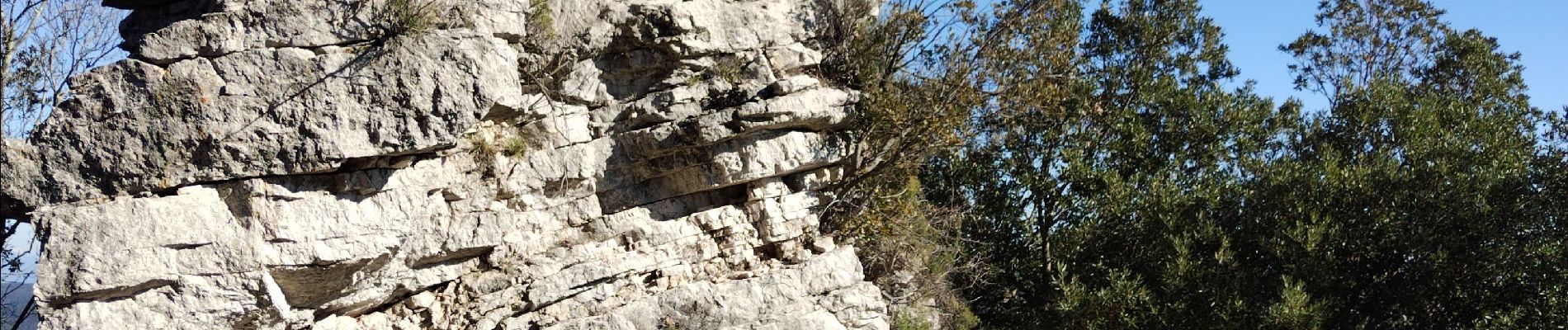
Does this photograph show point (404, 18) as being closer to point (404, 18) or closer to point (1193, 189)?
point (404, 18)

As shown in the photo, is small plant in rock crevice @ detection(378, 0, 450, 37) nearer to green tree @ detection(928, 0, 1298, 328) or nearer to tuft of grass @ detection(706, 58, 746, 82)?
tuft of grass @ detection(706, 58, 746, 82)

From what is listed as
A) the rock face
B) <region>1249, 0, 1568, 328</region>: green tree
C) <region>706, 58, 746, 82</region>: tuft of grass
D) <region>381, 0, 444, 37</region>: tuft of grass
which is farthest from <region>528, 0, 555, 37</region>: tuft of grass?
<region>1249, 0, 1568, 328</region>: green tree

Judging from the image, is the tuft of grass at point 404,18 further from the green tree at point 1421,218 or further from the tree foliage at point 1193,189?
the green tree at point 1421,218

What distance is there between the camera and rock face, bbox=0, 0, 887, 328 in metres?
8.25

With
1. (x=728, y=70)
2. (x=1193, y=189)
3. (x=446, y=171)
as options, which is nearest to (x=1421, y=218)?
(x=1193, y=189)

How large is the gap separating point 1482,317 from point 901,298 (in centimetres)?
683

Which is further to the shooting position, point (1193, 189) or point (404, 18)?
point (1193, 189)

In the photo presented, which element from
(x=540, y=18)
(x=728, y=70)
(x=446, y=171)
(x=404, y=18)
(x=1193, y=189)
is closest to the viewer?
(x=404, y=18)

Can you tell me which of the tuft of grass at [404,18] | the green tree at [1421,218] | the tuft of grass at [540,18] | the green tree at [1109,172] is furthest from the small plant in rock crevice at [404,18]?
the green tree at [1421,218]

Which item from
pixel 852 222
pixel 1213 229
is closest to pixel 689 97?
pixel 852 222

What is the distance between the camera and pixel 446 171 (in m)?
10.0

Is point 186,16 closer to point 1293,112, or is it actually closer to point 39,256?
point 39,256

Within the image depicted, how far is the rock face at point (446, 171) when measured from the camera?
8.25m

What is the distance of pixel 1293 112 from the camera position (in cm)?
1680
